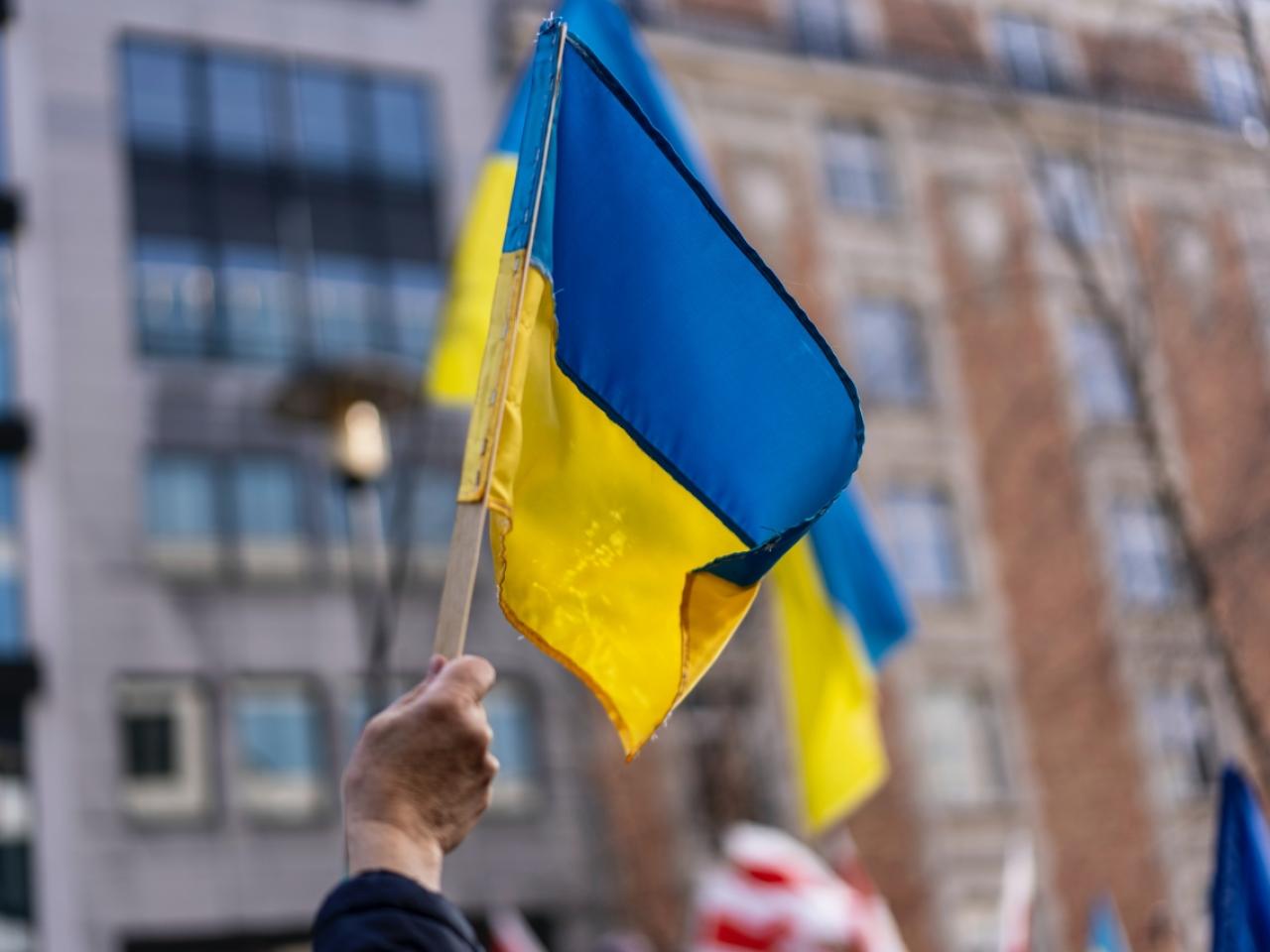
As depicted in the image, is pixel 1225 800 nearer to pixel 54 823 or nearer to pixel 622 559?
pixel 622 559

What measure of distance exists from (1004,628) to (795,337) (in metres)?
26.8

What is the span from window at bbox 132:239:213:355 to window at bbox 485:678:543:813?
6.25 meters

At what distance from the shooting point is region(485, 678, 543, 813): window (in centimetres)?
2505

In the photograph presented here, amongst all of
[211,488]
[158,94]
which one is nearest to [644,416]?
[211,488]

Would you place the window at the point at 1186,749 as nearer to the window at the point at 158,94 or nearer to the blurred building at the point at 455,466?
the blurred building at the point at 455,466

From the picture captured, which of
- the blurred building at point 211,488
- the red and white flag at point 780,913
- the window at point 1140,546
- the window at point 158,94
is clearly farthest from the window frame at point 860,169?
the red and white flag at point 780,913

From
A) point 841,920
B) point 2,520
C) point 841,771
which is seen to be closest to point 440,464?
point 2,520

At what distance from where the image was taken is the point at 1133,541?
3162cm

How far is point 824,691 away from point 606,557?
5024 mm

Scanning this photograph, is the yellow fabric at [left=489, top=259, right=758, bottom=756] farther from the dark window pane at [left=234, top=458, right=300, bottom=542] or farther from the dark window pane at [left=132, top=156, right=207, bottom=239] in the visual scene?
the dark window pane at [left=132, top=156, right=207, bottom=239]

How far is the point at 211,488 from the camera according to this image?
80.2 feet

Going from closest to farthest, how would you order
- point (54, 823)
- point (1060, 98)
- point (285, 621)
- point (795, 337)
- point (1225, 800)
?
point (795, 337) < point (1225, 800) < point (54, 823) < point (285, 621) < point (1060, 98)

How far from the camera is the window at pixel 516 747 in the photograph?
25.0 m

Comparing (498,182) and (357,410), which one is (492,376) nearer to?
(498,182)
